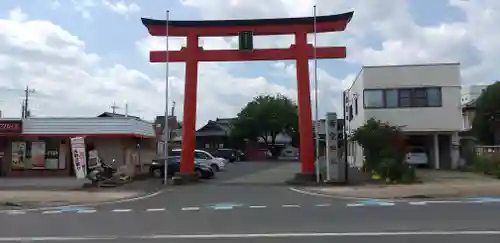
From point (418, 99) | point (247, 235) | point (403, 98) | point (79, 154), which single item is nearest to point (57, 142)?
point (79, 154)

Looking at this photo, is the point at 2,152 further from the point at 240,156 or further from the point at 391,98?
the point at 240,156

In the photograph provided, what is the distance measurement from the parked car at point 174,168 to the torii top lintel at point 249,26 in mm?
7247

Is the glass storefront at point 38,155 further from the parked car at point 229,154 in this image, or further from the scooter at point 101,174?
the parked car at point 229,154

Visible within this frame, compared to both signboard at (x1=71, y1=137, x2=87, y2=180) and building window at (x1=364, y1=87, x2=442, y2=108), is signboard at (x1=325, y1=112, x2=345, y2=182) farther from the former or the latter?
signboard at (x1=71, y1=137, x2=87, y2=180)

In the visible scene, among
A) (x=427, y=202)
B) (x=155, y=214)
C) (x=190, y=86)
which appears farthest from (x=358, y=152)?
(x=155, y=214)

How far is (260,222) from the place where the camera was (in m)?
12.4

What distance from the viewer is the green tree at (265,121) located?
67.4 meters

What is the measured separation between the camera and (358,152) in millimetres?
39781

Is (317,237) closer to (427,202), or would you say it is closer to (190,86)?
(427,202)

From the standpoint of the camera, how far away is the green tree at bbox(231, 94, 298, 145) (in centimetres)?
6744

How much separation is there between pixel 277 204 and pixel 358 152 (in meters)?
24.1

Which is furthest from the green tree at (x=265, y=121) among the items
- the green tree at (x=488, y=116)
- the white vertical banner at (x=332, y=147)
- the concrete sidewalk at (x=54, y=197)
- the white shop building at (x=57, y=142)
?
the concrete sidewalk at (x=54, y=197)

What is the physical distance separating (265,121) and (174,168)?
3731 centimetres

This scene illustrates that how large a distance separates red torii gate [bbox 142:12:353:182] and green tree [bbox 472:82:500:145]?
2240 centimetres
